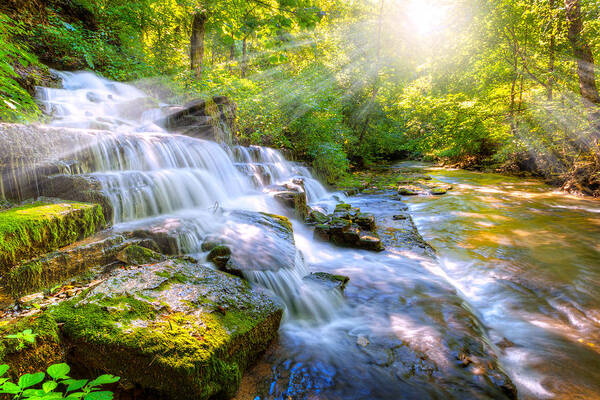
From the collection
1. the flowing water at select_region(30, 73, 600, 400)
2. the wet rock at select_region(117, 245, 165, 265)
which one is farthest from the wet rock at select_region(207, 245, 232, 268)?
the wet rock at select_region(117, 245, 165, 265)

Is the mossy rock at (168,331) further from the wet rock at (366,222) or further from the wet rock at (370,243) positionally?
the wet rock at (366,222)

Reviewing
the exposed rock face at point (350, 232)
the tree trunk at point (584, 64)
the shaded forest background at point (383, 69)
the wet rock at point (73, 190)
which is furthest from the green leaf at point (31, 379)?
the tree trunk at point (584, 64)

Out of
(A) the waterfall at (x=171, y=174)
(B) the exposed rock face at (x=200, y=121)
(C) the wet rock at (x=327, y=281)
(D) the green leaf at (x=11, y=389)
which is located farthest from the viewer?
(B) the exposed rock face at (x=200, y=121)

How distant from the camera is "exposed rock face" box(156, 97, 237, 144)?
851 centimetres

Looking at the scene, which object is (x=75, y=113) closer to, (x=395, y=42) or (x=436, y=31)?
(x=436, y=31)

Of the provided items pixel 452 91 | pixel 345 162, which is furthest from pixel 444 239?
pixel 452 91

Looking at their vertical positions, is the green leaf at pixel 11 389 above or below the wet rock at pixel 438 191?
above

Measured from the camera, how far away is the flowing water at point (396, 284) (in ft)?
7.36

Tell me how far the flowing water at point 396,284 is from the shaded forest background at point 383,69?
3571 mm

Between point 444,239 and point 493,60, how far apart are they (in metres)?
13.5

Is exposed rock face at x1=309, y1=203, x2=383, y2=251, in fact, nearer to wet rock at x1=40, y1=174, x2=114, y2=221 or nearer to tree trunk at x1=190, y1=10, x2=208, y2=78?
wet rock at x1=40, y1=174, x2=114, y2=221

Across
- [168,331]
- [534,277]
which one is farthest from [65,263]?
[534,277]

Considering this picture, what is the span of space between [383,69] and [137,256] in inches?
792

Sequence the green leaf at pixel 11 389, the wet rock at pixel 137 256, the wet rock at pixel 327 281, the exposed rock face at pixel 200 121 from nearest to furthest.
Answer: the green leaf at pixel 11 389 < the wet rock at pixel 137 256 < the wet rock at pixel 327 281 < the exposed rock face at pixel 200 121
